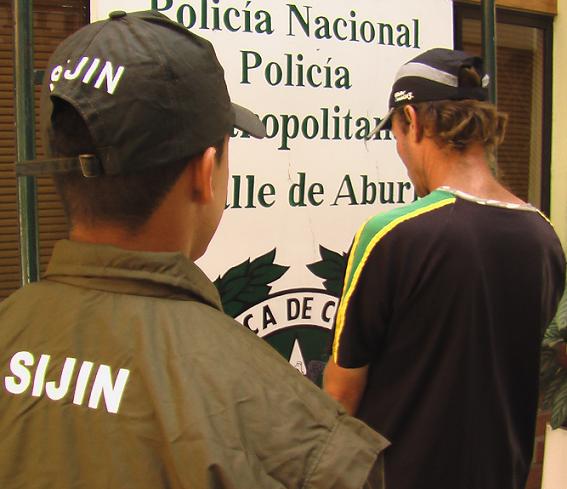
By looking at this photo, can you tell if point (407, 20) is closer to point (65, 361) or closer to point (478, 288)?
point (478, 288)

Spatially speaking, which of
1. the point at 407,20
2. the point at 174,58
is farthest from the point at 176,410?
the point at 407,20

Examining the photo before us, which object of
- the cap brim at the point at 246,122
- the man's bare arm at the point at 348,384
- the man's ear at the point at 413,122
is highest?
the man's ear at the point at 413,122

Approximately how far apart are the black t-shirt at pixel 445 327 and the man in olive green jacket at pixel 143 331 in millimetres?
714

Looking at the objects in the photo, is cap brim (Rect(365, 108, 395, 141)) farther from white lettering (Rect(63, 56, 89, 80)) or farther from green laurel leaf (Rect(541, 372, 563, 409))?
green laurel leaf (Rect(541, 372, 563, 409))

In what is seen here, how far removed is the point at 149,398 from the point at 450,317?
95 centimetres

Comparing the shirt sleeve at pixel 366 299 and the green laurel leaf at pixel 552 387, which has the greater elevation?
the shirt sleeve at pixel 366 299

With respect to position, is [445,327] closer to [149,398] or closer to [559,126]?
[149,398]

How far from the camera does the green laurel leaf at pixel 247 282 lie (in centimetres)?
196

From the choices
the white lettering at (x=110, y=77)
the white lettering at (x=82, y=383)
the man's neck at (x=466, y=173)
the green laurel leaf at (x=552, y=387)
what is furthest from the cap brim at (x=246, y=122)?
the green laurel leaf at (x=552, y=387)

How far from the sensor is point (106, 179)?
0.93m

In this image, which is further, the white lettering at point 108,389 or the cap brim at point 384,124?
the cap brim at point 384,124

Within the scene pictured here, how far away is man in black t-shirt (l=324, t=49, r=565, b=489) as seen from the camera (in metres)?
1.65

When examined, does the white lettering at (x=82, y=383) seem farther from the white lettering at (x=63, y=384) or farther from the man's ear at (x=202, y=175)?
the man's ear at (x=202, y=175)

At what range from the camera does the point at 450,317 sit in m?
1.66
